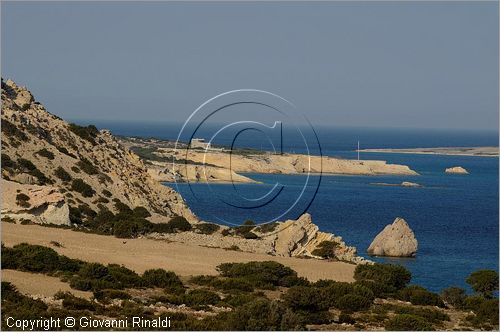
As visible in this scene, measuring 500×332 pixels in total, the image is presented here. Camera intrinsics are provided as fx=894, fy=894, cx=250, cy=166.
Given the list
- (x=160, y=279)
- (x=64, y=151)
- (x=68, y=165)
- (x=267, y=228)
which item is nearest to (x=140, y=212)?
(x=68, y=165)

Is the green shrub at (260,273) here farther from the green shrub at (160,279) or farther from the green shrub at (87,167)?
the green shrub at (87,167)

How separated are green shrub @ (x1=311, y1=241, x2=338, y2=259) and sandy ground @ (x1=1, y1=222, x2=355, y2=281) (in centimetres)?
365

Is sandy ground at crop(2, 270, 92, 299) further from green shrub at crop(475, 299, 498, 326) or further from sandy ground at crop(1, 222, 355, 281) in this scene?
green shrub at crop(475, 299, 498, 326)

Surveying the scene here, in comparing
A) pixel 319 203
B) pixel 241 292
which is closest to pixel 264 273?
pixel 241 292

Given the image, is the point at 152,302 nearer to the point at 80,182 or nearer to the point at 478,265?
the point at 80,182

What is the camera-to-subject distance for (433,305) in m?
25.6

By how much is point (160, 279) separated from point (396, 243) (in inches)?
1199

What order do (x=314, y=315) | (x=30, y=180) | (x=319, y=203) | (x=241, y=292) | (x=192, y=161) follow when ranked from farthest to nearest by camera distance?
(x=192, y=161), (x=319, y=203), (x=30, y=180), (x=241, y=292), (x=314, y=315)

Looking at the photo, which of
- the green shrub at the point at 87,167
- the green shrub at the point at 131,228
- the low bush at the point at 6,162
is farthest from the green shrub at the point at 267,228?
the low bush at the point at 6,162

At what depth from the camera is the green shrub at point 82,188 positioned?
4269 centimetres

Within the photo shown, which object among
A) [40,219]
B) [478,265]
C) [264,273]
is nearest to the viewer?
[264,273]

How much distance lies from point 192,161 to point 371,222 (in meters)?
59.6

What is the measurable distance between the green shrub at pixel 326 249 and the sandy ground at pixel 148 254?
3.65m

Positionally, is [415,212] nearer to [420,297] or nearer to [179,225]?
[179,225]
